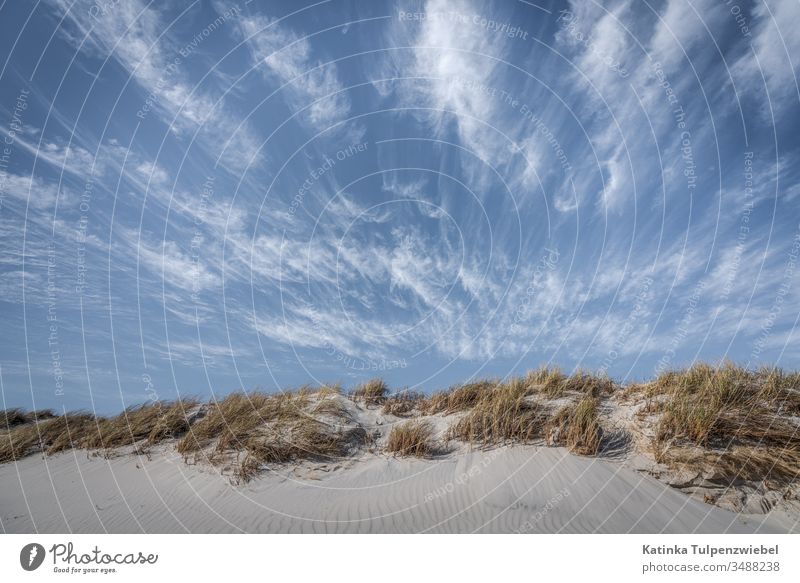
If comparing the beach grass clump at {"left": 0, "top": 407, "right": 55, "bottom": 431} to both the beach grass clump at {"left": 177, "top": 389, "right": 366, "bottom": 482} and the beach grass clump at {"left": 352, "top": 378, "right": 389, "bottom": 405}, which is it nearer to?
the beach grass clump at {"left": 177, "top": 389, "right": 366, "bottom": 482}

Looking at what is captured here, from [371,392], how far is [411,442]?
419 centimetres

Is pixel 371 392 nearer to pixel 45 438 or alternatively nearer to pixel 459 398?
pixel 459 398

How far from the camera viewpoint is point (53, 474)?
12.6m

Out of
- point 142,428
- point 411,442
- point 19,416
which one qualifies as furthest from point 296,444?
point 19,416

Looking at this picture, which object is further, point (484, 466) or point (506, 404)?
A: point (506, 404)

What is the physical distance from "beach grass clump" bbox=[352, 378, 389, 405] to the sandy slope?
373 centimetres

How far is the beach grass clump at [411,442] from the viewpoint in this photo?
10922mm

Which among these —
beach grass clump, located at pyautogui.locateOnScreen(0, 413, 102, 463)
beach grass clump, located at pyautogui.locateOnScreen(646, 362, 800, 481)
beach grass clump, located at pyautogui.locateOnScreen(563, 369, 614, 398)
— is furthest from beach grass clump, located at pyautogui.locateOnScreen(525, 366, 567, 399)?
beach grass clump, located at pyautogui.locateOnScreen(0, 413, 102, 463)

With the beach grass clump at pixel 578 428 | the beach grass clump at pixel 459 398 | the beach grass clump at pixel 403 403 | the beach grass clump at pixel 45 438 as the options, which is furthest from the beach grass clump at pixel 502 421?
the beach grass clump at pixel 45 438

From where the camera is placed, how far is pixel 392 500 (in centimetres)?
927
